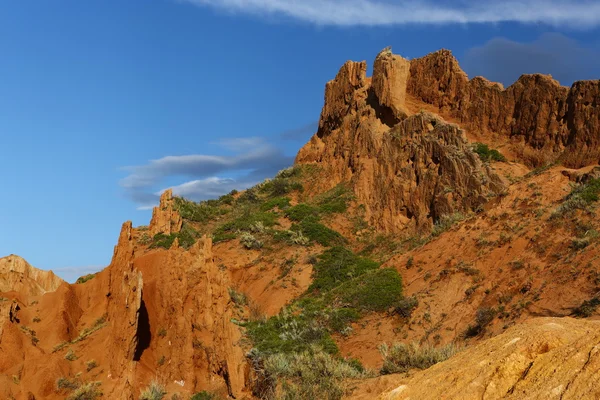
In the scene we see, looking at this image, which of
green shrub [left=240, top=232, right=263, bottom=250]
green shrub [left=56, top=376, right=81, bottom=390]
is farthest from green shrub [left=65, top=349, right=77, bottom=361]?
green shrub [left=240, top=232, right=263, bottom=250]

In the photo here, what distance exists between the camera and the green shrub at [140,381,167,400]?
1370cm

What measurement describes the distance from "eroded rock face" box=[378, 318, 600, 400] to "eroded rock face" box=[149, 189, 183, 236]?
3479 centimetres

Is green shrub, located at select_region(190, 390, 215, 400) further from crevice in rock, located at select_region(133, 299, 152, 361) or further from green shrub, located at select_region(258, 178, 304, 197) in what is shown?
green shrub, located at select_region(258, 178, 304, 197)

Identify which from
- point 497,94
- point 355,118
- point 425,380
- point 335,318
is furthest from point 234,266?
point 425,380

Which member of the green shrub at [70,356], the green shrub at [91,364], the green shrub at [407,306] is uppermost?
the green shrub at [70,356]

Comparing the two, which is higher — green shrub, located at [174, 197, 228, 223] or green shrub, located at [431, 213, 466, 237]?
green shrub, located at [174, 197, 228, 223]

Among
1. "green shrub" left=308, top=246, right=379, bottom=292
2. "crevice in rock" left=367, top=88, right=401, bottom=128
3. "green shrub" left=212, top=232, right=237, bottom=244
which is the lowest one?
"green shrub" left=308, top=246, right=379, bottom=292

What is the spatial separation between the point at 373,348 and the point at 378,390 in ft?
31.9

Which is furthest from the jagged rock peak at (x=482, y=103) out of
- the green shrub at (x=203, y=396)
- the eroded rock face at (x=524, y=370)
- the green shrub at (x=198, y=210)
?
the eroded rock face at (x=524, y=370)

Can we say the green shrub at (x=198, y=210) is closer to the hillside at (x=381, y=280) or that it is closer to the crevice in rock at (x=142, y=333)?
the hillside at (x=381, y=280)

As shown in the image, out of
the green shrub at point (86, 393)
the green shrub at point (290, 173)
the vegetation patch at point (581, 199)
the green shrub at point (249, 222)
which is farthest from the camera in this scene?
the green shrub at point (290, 173)

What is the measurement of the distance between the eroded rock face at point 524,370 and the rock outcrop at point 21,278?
16.2m

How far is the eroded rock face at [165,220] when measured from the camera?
134 ft

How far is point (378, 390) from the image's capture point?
9867 millimetres
